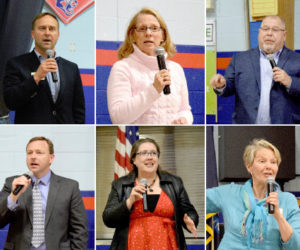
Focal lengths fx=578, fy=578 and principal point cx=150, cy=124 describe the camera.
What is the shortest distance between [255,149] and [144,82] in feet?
2.71

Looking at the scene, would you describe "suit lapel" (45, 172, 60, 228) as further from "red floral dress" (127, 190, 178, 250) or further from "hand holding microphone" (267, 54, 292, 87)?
"hand holding microphone" (267, 54, 292, 87)

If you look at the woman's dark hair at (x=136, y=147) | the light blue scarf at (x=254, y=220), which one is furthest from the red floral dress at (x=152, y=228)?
the light blue scarf at (x=254, y=220)

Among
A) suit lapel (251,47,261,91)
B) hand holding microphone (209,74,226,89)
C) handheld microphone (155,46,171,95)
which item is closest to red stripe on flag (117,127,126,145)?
handheld microphone (155,46,171,95)

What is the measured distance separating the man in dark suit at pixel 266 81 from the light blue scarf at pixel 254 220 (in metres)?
0.48

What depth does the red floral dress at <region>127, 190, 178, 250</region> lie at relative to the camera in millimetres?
3576

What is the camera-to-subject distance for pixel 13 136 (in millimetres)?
3789

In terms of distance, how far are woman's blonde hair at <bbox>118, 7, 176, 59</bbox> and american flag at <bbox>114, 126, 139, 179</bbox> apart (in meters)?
0.48

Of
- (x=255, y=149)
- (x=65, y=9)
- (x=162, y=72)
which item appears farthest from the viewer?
(x=65, y=9)

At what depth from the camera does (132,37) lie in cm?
369

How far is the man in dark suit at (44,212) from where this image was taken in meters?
3.50

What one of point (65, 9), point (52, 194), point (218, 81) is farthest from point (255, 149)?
point (65, 9)

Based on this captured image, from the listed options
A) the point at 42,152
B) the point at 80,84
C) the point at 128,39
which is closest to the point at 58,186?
the point at 42,152

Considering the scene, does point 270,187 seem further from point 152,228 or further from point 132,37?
point 132,37

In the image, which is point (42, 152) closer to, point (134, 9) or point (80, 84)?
point (80, 84)
